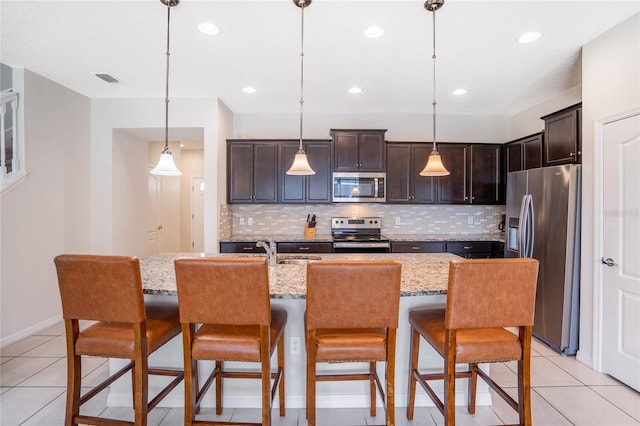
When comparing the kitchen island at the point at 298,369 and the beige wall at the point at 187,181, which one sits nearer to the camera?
the kitchen island at the point at 298,369

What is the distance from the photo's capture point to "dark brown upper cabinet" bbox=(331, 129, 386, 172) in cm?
438

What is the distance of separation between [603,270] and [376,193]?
8.22 ft

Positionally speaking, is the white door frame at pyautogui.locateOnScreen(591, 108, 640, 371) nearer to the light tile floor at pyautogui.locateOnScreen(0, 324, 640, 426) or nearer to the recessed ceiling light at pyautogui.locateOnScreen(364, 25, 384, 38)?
the light tile floor at pyautogui.locateOnScreen(0, 324, 640, 426)

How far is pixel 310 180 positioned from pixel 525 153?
282 cm

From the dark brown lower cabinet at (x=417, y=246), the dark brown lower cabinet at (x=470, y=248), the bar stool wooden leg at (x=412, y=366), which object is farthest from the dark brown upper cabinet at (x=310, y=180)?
the bar stool wooden leg at (x=412, y=366)

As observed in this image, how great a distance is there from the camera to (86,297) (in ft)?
5.19

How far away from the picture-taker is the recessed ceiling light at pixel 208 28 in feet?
7.90

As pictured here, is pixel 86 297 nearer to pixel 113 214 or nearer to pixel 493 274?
pixel 493 274

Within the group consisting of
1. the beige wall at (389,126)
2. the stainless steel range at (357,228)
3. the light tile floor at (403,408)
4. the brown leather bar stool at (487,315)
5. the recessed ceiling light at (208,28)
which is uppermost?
the recessed ceiling light at (208,28)

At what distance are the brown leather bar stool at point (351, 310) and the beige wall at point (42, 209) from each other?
3.39 m

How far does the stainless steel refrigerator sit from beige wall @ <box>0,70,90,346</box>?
16.9 ft

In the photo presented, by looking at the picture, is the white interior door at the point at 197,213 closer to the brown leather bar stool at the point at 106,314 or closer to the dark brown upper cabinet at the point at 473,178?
the dark brown upper cabinet at the point at 473,178

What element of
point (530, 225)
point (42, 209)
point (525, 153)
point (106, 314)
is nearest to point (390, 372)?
point (106, 314)

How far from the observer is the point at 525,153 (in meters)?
4.00
